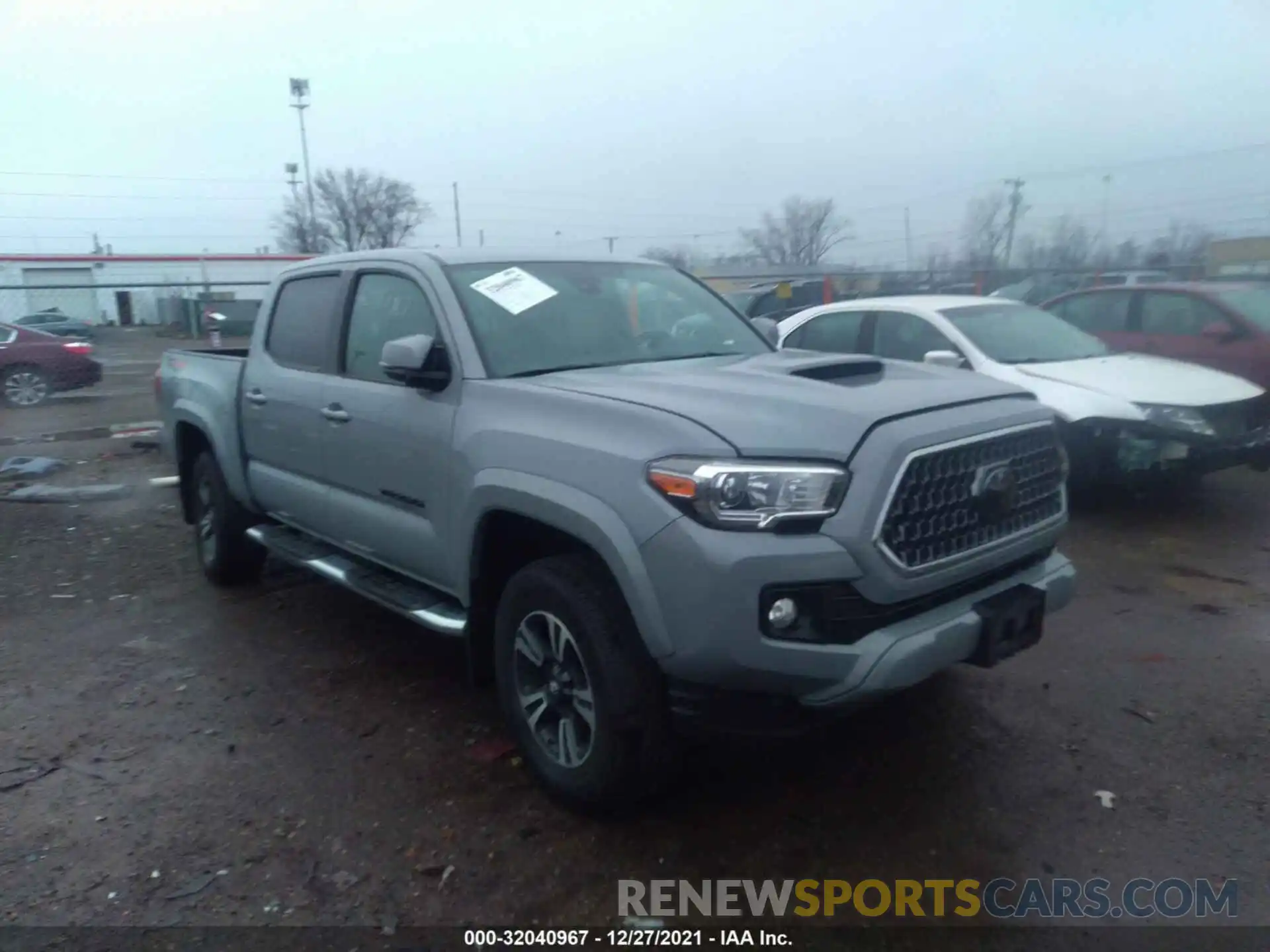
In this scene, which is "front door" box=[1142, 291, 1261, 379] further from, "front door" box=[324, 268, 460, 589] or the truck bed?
the truck bed

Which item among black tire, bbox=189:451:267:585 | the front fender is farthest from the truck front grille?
black tire, bbox=189:451:267:585

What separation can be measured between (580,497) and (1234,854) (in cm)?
227

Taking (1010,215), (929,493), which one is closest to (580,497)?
(929,493)

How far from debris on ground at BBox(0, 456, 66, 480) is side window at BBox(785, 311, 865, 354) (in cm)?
743

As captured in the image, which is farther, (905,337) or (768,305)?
(768,305)

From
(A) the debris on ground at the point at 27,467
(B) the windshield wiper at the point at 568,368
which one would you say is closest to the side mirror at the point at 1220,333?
(B) the windshield wiper at the point at 568,368

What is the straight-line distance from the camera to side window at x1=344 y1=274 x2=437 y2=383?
4172mm

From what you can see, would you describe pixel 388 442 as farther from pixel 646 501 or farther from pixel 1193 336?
pixel 1193 336

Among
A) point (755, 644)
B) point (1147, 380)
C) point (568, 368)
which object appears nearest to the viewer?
point (755, 644)

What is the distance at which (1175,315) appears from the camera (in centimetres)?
890

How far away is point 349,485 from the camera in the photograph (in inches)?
174

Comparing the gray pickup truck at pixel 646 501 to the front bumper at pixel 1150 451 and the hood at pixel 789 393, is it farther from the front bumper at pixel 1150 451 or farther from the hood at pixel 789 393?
the front bumper at pixel 1150 451

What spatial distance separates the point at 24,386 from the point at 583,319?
15882 millimetres

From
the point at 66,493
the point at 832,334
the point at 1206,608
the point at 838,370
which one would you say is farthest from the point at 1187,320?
the point at 66,493
